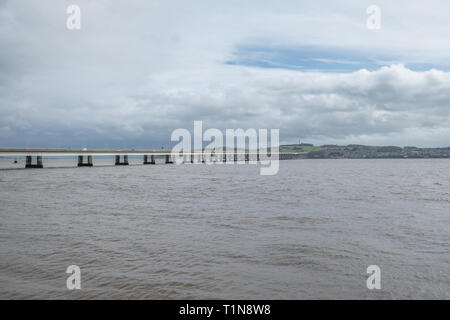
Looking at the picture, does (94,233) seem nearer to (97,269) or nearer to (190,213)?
(97,269)

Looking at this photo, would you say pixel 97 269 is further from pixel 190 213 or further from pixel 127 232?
pixel 190 213

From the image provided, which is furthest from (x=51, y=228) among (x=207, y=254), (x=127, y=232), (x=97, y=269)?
(x=207, y=254)

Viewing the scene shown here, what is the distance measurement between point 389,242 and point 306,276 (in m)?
5.58

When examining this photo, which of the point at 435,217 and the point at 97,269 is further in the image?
the point at 435,217

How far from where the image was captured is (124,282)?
8656mm

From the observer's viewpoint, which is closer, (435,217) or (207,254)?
(207,254)

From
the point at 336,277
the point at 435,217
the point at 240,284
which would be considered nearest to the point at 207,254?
the point at 240,284

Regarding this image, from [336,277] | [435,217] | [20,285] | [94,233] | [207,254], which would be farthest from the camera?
[435,217]

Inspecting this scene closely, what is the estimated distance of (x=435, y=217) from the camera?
18672 millimetres

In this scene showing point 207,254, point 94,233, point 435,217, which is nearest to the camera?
Answer: point 207,254

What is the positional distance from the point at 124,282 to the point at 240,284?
2.92m

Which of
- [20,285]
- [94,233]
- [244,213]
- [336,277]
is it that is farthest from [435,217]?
[20,285]
